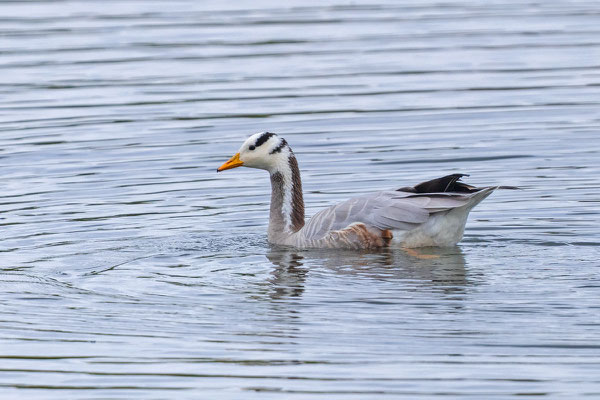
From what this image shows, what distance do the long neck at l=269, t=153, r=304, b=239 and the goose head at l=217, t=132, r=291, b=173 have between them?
7 centimetres

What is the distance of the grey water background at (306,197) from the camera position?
9.21 metres

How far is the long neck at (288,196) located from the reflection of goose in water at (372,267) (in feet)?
1.72

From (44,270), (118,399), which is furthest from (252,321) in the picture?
(44,270)

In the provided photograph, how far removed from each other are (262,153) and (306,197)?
5.95 ft

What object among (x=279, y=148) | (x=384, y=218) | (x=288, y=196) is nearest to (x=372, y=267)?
(x=384, y=218)

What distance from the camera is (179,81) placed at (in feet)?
74.2

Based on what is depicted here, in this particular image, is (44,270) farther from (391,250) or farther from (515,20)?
(515,20)

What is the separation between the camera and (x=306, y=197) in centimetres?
1573

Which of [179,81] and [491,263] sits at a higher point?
[179,81]

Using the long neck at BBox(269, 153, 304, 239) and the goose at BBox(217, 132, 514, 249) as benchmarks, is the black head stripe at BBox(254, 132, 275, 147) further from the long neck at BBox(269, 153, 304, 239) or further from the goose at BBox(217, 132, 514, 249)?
the long neck at BBox(269, 153, 304, 239)

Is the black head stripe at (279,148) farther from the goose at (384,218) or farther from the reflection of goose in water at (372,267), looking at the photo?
the reflection of goose in water at (372,267)

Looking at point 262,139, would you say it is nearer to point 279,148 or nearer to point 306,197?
point 279,148

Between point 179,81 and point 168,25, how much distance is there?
18.9 ft

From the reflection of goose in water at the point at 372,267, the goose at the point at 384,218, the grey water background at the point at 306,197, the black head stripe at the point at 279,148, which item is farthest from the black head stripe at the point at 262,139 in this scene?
the reflection of goose in water at the point at 372,267
